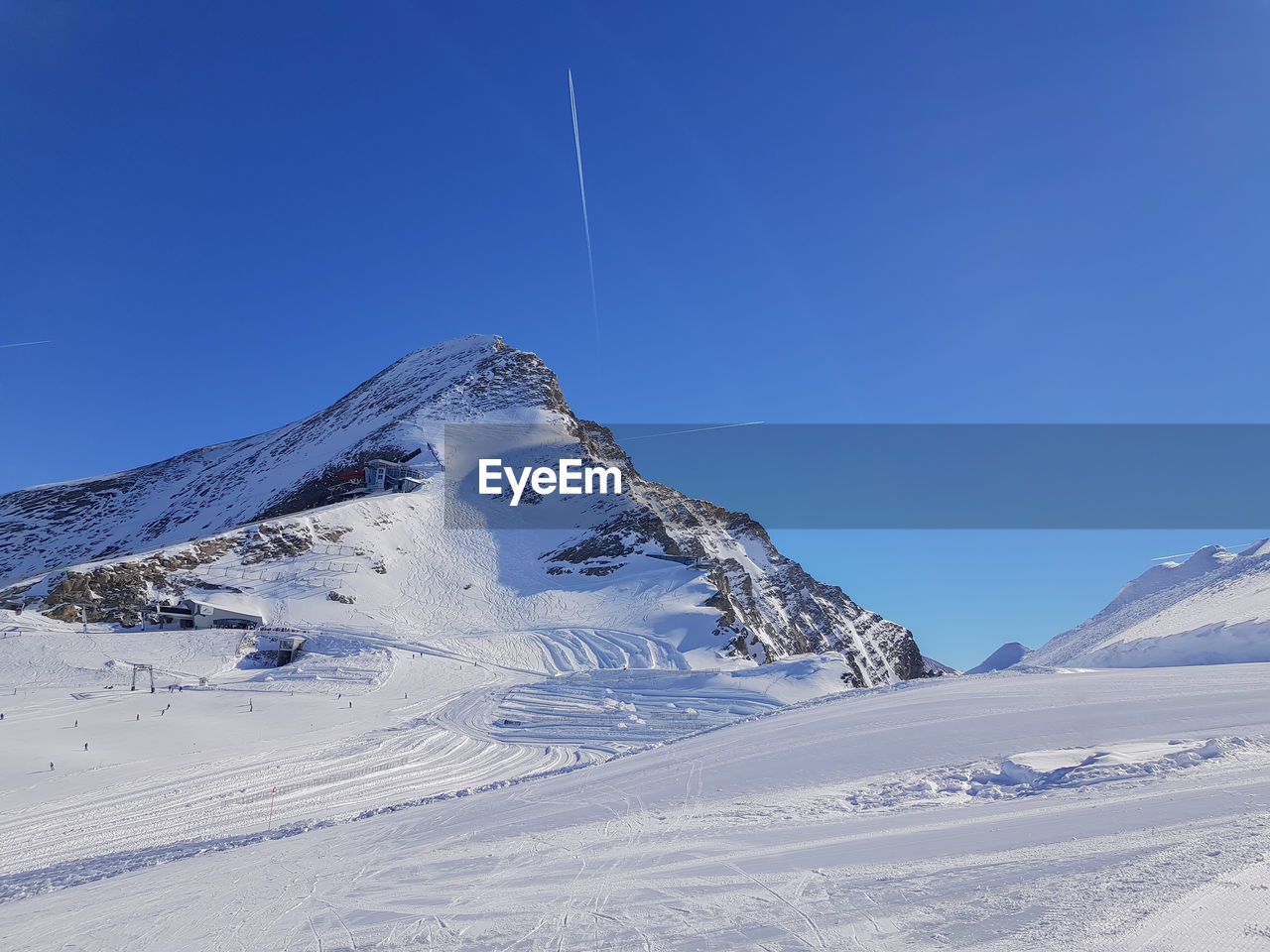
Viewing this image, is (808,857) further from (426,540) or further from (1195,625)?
(426,540)

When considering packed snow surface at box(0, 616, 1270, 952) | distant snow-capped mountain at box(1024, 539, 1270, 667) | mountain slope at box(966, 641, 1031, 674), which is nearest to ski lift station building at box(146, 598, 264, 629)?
packed snow surface at box(0, 616, 1270, 952)

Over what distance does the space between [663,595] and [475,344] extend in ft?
206

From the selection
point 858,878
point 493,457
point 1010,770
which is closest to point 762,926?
point 858,878

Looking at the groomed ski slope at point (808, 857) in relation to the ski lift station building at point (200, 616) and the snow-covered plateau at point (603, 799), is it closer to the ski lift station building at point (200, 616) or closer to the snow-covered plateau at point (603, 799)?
the snow-covered plateau at point (603, 799)

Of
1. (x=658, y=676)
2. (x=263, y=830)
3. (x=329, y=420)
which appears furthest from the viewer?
(x=329, y=420)

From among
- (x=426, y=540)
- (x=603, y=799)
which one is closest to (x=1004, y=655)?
(x=426, y=540)

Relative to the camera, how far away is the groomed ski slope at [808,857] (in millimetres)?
5621

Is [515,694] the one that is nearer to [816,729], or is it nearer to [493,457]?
[816,729]

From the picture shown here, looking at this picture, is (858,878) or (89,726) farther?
(89,726)

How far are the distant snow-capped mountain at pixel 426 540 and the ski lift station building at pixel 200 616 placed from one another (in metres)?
1.35

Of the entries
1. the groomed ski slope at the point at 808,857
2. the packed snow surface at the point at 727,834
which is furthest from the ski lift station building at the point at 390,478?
the groomed ski slope at the point at 808,857

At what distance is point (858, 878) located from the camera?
650 cm

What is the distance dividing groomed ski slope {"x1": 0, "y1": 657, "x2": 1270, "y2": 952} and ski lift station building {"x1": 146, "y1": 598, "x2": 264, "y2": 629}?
36.4 metres

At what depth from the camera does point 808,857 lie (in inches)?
285
